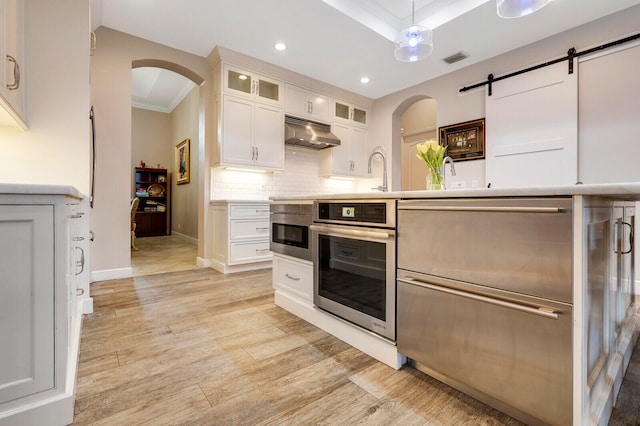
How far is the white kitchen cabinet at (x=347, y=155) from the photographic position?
5.07 m

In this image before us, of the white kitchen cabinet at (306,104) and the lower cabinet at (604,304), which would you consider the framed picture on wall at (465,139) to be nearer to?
the white kitchen cabinet at (306,104)

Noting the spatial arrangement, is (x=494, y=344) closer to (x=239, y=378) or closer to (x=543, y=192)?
(x=543, y=192)

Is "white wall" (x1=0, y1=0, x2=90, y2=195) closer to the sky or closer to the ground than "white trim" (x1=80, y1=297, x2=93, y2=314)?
closer to the sky

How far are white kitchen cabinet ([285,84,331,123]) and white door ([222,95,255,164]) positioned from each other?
0.69 m

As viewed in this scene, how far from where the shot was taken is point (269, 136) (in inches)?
166

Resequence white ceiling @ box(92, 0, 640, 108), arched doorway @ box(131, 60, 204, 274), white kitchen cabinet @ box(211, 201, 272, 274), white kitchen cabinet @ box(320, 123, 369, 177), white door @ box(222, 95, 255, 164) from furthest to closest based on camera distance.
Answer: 1. arched doorway @ box(131, 60, 204, 274)
2. white kitchen cabinet @ box(320, 123, 369, 177)
3. white door @ box(222, 95, 255, 164)
4. white kitchen cabinet @ box(211, 201, 272, 274)
5. white ceiling @ box(92, 0, 640, 108)

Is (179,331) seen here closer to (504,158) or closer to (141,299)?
(141,299)

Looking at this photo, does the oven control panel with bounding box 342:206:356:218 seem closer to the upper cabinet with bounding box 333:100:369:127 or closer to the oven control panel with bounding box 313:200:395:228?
the oven control panel with bounding box 313:200:395:228

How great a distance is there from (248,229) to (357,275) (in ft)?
8.02

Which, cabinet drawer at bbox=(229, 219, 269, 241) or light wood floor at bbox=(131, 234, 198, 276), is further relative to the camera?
light wood floor at bbox=(131, 234, 198, 276)

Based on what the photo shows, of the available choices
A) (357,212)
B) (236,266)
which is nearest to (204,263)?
(236,266)

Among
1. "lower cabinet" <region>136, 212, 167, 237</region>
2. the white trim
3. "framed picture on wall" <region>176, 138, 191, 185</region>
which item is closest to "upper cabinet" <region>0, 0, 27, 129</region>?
the white trim

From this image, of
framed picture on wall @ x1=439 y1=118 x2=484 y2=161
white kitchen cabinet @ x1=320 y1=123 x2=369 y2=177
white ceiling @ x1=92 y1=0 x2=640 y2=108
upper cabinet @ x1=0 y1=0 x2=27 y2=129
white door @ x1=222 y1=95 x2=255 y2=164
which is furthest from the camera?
white kitchen cabinet @ x1=320 y1=123 x2=369 y2=177

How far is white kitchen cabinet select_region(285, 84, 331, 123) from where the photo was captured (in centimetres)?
445
